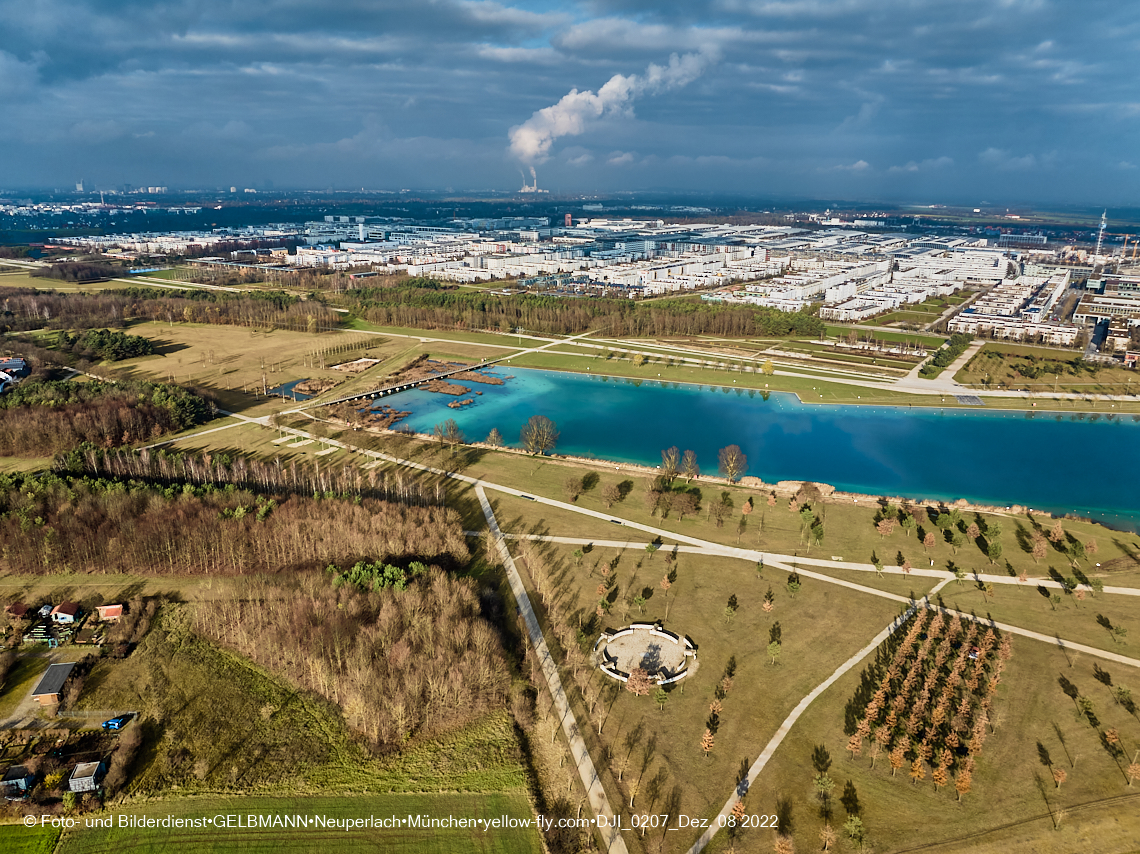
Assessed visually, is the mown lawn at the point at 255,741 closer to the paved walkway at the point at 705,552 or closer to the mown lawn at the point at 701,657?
the paved walkway at the point at 705,552

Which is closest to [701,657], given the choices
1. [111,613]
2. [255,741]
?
[255,741]

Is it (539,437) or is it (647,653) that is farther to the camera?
(539,437)

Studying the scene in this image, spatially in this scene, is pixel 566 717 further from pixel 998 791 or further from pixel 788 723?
pixel 998 791

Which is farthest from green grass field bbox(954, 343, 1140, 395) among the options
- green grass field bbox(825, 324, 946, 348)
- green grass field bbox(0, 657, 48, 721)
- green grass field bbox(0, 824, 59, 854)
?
green grass field bbox(0, 657, 48, 721)

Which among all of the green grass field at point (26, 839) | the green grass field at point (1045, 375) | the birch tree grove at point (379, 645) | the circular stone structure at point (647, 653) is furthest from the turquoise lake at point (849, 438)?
the green grass field at point (26, 839)

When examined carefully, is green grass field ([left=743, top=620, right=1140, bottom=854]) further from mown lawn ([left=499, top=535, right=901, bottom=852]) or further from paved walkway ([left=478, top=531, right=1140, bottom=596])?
paved walkway ([left=478, top=531, right=1140, bottom=596])
